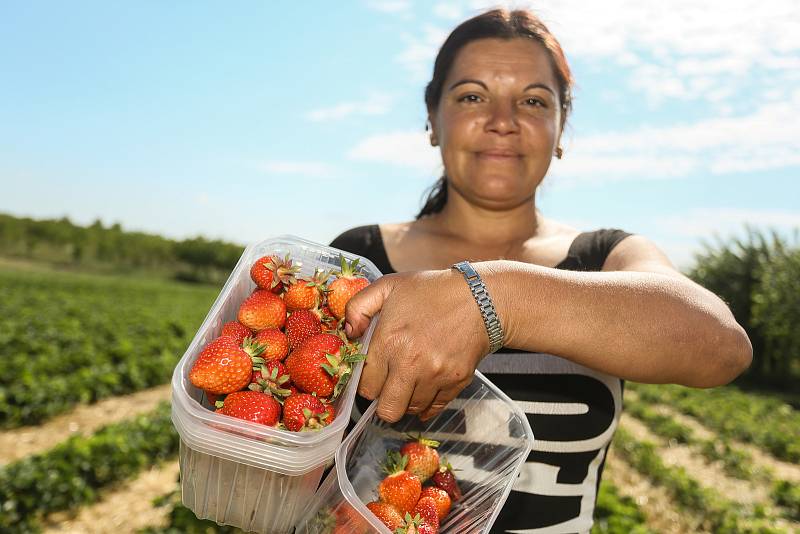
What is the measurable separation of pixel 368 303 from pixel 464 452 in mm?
681

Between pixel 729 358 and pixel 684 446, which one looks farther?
pixel 684 446

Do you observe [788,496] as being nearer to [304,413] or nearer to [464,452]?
[464,452]

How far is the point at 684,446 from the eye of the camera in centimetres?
949

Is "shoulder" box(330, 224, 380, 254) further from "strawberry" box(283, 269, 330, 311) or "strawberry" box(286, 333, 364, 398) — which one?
"strawberry" box(286, 333, 364, 398)

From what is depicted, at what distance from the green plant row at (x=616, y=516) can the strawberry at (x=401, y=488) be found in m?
3.86

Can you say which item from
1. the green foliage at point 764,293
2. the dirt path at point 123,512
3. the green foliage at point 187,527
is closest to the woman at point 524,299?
the green foliage at point 187,527

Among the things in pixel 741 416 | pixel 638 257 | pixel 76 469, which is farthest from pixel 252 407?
pixel 741 416

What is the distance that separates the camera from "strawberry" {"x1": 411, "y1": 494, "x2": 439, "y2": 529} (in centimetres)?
145

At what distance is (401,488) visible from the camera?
146 cm

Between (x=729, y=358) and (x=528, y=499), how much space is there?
2.42 feet

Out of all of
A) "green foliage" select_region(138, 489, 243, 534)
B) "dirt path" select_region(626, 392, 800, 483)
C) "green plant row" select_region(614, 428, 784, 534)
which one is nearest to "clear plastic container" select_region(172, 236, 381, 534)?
"green foliage" select_region(138, 489, 243, 534)

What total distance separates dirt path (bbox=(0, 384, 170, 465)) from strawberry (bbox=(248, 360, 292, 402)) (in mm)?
6017

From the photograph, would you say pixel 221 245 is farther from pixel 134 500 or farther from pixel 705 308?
pixel 705 308

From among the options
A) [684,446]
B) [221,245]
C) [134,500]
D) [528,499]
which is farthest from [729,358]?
[221,245]
